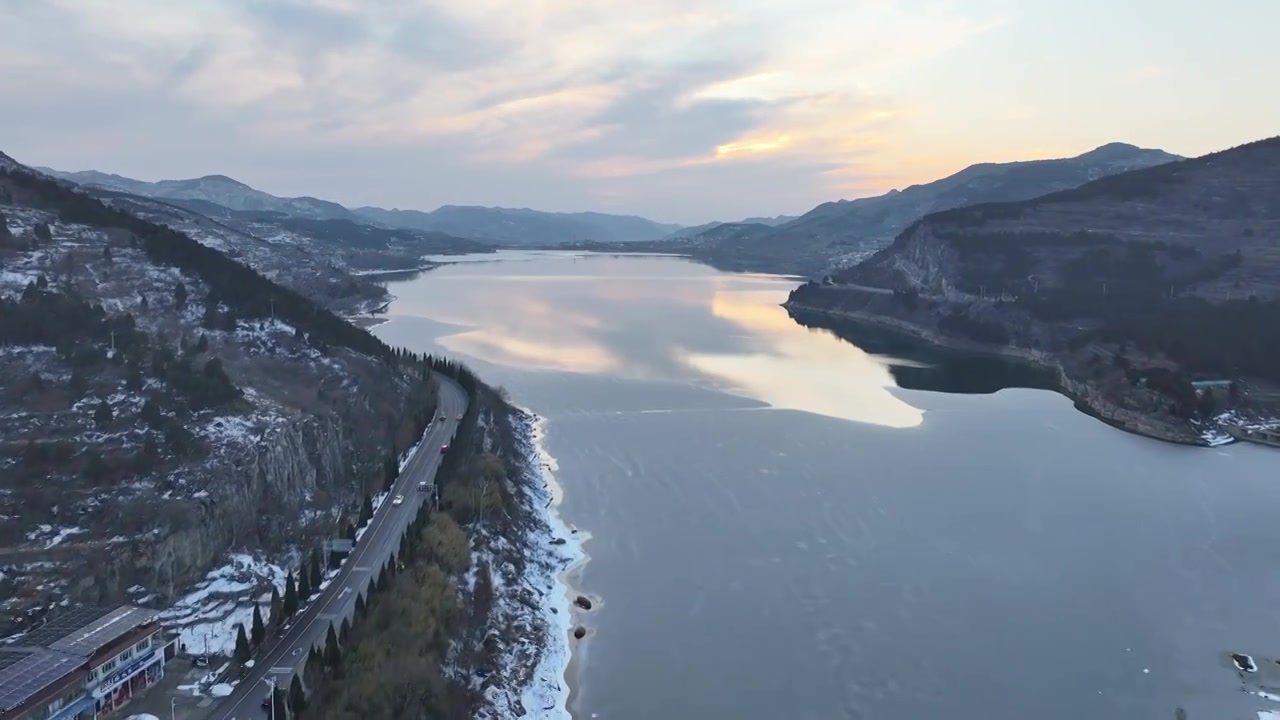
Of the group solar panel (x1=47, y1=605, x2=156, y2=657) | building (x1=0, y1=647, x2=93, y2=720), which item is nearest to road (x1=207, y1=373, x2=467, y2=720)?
building (x1=0, y1=647, x2=93, y2=720)

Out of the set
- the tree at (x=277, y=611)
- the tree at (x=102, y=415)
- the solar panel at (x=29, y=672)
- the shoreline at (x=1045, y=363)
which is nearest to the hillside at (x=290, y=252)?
the shoreline at (x=1045, y=363)

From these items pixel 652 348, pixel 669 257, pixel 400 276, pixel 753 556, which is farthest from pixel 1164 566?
pixel 669 257

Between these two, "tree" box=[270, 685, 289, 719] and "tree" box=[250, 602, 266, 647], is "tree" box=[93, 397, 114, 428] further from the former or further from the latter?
"tree" box=[270, 685, 289, 719]

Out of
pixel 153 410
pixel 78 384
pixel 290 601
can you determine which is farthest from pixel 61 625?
pixel 78 384

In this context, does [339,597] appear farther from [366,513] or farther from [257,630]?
[366,513]

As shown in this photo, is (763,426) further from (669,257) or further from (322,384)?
(669,257)

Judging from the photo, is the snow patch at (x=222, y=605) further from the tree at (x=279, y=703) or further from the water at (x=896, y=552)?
the water at (x=896, y=552)
